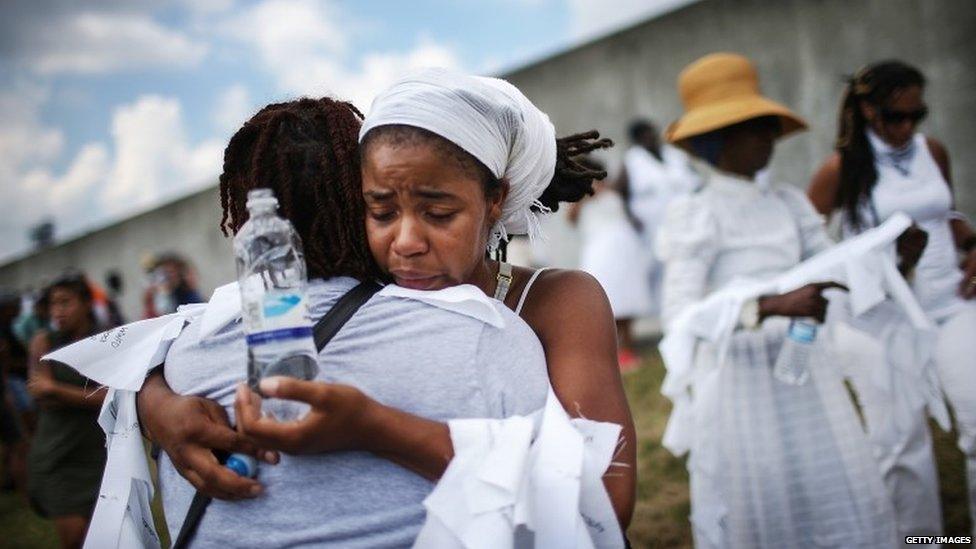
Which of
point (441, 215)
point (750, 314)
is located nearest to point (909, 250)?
point (750, 314)

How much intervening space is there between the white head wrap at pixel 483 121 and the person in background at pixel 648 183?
7.14m

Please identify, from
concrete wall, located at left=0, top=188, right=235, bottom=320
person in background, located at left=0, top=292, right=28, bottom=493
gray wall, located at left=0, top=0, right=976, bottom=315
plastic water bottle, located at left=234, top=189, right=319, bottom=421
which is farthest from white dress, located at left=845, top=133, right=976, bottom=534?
concrete wall, located at left=0, top=188, right=235, bottom=320

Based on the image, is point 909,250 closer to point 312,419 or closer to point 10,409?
point 312,419

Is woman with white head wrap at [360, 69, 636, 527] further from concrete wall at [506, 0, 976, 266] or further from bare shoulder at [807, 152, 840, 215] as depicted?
concrete wall at [506, 0, 976, 266]

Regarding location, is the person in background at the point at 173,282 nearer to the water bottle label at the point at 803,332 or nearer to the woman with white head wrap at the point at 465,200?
the water bottle label at the point at 803,332

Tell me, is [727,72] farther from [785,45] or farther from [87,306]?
[785,45]

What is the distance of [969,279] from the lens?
3.95 metres

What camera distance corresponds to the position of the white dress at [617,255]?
348 inches

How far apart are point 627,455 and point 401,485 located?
1.71 feet

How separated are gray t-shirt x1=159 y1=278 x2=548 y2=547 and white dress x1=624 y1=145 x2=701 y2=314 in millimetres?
7693

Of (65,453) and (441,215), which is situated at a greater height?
(441,215)

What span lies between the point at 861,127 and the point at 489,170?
331 cm

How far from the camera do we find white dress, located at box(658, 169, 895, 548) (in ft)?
11.7

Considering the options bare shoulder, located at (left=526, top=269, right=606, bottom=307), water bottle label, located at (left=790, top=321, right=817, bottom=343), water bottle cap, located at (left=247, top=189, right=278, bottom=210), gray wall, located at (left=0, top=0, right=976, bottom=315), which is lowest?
water bottle label, located at (left=790, top=321, right=817, bottom=343)
